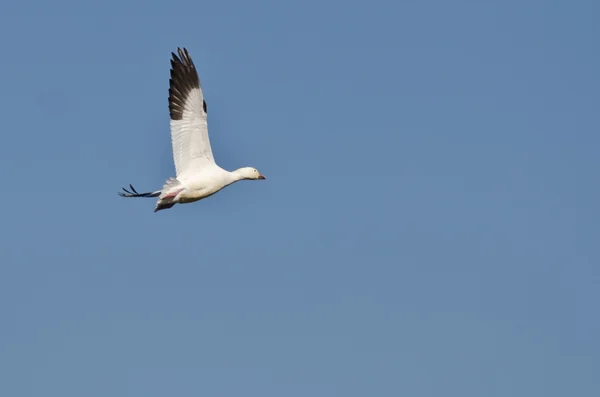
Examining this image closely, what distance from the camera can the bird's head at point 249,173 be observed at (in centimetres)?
2652

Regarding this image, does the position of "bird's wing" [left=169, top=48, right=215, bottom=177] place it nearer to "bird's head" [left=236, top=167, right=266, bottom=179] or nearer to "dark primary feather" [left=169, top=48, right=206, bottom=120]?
"dark primary feather" [left=169, top=48, right=206, bottom=120]

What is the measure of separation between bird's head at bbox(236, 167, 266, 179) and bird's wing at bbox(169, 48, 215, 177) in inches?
39.7

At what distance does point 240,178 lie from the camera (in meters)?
26.4

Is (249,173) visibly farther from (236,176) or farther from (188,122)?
(188,122)

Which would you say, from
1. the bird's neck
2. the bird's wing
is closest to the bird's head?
the bird's neck

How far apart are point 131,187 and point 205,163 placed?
2.07m

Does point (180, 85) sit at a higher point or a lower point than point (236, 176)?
higher

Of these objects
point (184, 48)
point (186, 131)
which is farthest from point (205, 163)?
point (184, 48)

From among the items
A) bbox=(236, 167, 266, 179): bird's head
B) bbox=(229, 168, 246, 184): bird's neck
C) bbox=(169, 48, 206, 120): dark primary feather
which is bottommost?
bbox=(229, 168, 246, 184): bird's neck

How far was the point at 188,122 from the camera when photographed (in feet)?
84.6

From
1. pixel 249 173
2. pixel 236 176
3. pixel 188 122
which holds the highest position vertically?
pixel 188 122

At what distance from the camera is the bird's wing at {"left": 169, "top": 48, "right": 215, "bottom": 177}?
84.3 ft

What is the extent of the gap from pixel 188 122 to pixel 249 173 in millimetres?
2315

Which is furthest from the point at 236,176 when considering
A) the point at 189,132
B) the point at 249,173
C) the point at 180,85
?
the point at 180,85
